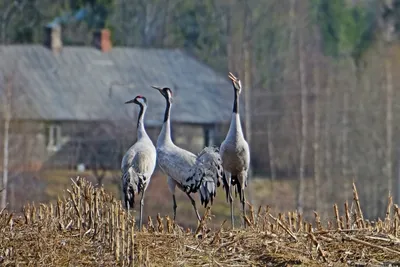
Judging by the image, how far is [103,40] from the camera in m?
36.8

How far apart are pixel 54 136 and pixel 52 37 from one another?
12.6ft

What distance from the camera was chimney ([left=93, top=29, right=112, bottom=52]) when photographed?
36.8 m

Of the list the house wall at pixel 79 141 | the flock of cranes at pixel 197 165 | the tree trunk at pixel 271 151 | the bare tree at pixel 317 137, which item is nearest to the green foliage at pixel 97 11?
the bare tree at pixel 317 137

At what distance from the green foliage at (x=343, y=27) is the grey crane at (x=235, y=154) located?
30786mm

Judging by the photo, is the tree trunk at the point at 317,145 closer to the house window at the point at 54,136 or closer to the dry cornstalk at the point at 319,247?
the house window at the point at 54,136

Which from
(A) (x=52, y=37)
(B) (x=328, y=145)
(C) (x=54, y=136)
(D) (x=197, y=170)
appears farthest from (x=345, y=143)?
(D) (x=197, y=170)

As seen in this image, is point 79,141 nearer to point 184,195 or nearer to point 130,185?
point 184,195

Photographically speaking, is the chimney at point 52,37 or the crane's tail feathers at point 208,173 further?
the chimney at point 52,37

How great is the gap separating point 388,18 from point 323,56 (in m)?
3.21

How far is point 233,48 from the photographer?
1459 inches

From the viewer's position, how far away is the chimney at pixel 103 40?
121ft

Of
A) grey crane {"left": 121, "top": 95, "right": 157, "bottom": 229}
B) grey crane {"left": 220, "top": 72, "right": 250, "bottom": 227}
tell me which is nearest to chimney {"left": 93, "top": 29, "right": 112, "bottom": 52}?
grey crane {"left": 220, "top": 72, "right": 250, "bottom": 227}

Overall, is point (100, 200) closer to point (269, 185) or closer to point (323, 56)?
point (269, 185)

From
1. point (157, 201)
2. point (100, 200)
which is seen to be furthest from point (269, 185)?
point (100, 200)
